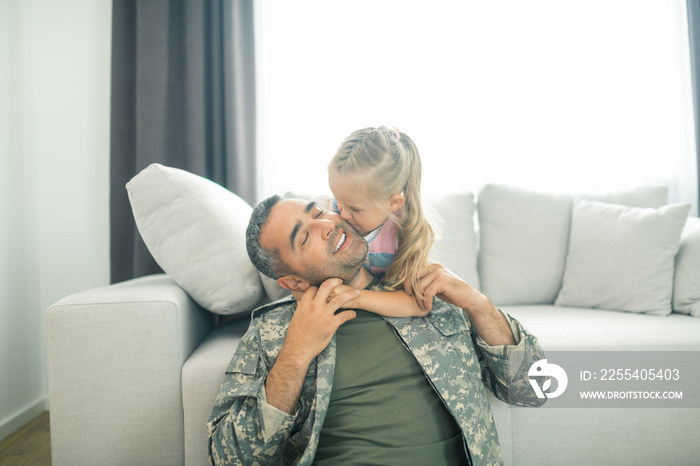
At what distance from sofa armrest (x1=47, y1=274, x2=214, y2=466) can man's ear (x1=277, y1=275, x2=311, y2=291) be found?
0.35 metres

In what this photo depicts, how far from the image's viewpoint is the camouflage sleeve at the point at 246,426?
1.08 metres

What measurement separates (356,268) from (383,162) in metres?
0.32

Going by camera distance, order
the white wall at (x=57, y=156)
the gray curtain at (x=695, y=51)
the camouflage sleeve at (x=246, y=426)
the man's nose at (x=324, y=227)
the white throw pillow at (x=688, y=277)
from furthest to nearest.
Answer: the gray curtain at (x=695, y=51) → the white wall at (x=57, y=156) → the white throw pillow at (x=688, y=277) → the man's nose at (x=324, y=227) → the camouflage sleeve at (x=246, y=426)

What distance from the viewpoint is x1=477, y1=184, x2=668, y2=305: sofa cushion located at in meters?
2.12

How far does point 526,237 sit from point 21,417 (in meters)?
2.44

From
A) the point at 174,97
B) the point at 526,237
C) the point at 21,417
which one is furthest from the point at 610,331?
the point at 21,417

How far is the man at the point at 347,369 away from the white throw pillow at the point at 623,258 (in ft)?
2.77

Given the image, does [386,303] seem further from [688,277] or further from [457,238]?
[688,277]

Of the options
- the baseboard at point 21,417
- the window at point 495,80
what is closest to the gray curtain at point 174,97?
the window at point 495,80

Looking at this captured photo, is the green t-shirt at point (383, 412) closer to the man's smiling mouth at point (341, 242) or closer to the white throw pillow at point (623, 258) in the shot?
the man's smiling mouth at point (341, 242)

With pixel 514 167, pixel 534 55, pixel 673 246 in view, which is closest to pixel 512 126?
pixel 514 167

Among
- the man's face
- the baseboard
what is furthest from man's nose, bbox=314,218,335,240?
the baseboard

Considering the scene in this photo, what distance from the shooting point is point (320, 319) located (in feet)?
3.81

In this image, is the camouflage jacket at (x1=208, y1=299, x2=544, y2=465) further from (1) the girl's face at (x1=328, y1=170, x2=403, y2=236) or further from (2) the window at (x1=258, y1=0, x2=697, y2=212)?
(2) the window at (x1=258, y1=0, x2=697, y2=212)
